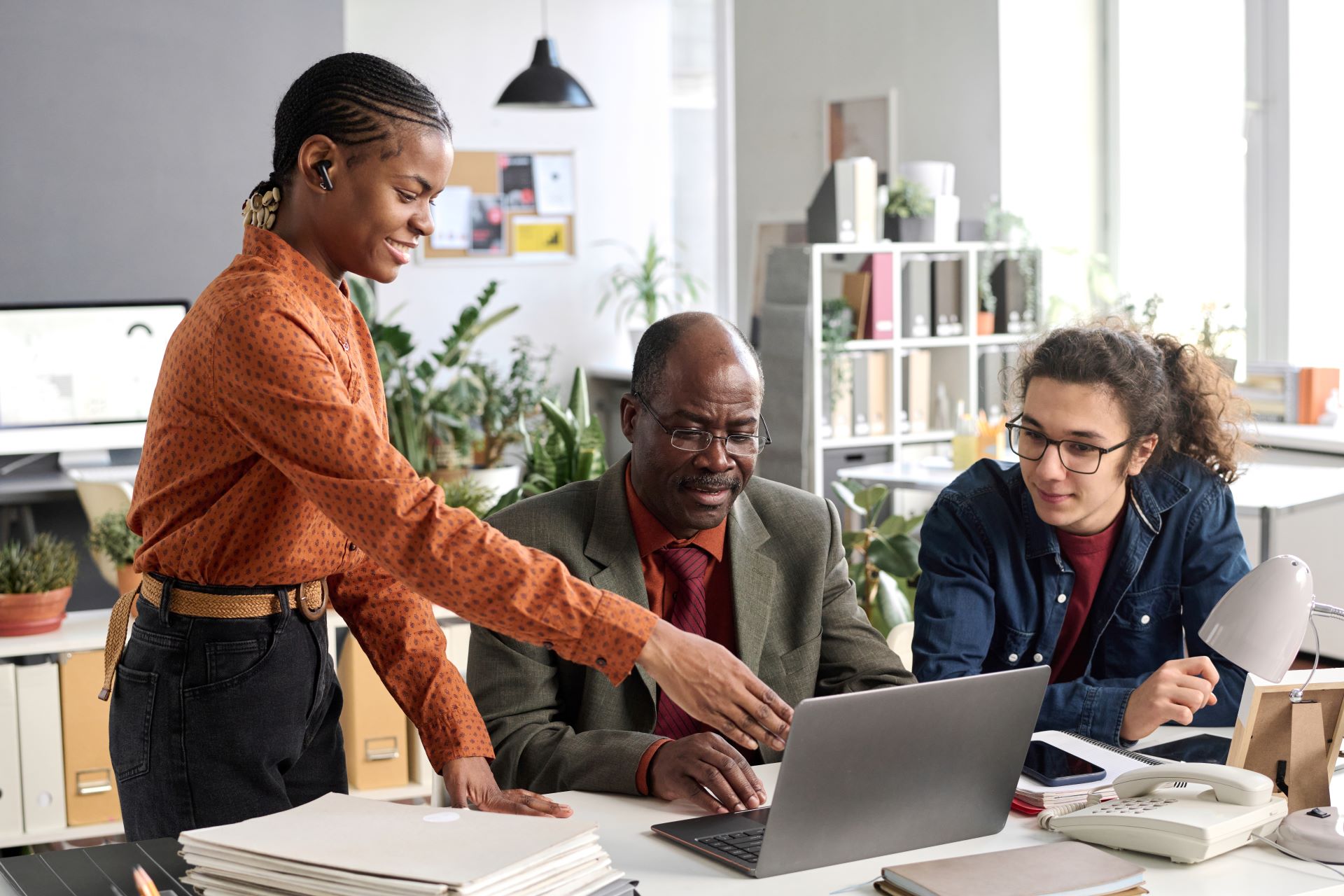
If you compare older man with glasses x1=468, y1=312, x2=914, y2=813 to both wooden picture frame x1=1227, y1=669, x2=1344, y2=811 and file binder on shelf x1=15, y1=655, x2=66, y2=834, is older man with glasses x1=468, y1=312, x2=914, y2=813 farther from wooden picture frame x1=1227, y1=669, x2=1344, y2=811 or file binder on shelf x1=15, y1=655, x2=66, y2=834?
file binder on shelf x1=15, y1=655, x2=66, y2=834

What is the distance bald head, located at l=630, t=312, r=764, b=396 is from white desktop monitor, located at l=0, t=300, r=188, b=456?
3.59m

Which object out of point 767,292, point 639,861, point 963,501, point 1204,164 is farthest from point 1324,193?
point 639,861

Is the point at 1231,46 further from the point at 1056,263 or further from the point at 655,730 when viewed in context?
the point at 655,730

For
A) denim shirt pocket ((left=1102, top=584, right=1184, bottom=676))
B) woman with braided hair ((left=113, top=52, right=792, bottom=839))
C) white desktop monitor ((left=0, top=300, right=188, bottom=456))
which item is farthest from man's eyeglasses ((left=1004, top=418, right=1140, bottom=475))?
white desktop monitor ((left=0, top=300, right=188, bottom=456))

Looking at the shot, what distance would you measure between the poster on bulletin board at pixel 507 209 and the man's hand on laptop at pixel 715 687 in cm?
681

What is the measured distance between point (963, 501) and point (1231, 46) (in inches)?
163

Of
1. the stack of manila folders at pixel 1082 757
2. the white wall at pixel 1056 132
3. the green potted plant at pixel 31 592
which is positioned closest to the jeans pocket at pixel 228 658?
the stack of manila folders at pixel 1082 757

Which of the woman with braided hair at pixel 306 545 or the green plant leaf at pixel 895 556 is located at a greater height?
the woman with braided hair at pixel 306 545

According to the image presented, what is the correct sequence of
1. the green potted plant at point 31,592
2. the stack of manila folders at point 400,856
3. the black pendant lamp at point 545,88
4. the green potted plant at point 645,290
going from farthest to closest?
the green potted plant at point 645,290
the black pendant lamp at point 545,88
the green potted plant at point 31,592
the stack of manila folders at point 400,856

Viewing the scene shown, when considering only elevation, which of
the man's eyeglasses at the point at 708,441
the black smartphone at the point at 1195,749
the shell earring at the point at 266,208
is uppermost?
the shell earring at the point at 266,208

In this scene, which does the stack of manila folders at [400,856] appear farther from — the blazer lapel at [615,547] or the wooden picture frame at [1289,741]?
the wooden picture frame at [1289,741]

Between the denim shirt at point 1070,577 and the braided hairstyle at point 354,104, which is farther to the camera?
the denim shirt at point 1070,577

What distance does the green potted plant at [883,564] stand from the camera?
123 inches

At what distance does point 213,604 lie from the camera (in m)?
1.53
